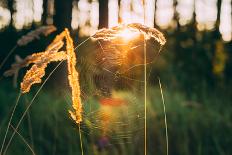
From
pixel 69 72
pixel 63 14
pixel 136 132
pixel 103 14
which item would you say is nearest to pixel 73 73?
pixel 69 72

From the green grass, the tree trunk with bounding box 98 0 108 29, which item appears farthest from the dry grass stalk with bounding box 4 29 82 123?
the tree trunk with bounding box 98 0 108 29

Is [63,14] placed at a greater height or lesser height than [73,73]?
greater

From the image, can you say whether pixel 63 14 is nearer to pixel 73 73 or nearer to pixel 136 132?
pixel 136 132

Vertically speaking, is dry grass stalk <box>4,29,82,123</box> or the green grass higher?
dry grass stalk <box>4,29,82,123</box>

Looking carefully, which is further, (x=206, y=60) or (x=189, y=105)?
(x=206, y=60)

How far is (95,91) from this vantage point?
164cm

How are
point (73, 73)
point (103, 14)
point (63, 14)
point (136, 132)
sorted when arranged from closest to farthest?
1. point (73, 73)
2. point (136, 132)
3. point (103, 14)
4. point (63, 14)

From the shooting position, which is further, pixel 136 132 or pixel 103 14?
pixel 103 14

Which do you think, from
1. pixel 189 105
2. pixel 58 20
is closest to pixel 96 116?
pixel 189 105

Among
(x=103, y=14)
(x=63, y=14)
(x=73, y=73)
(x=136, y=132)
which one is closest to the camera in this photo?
(x=73, y=73)

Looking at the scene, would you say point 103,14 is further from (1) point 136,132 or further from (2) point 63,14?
(1) point 136,132

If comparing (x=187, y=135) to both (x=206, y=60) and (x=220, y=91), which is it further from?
(x=206, y=60)

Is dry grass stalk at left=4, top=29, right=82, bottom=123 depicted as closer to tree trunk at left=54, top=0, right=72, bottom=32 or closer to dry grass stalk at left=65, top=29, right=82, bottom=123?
dry grass stalk at left=65, top=29, right=82, bottom=123

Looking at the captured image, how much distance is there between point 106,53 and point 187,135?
2.62 metres
